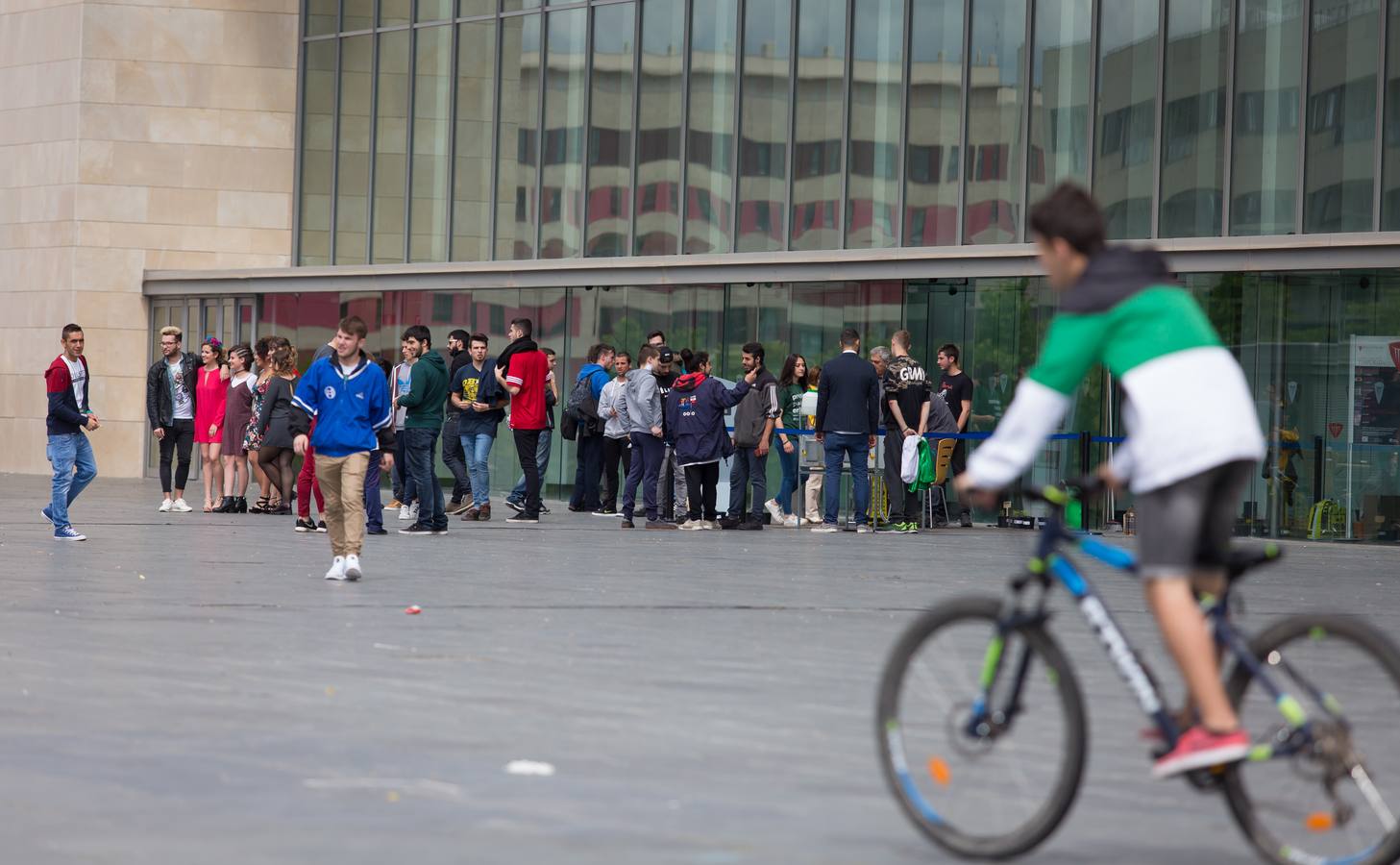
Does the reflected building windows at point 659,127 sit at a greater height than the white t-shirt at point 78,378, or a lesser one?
greater

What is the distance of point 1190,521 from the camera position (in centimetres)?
498

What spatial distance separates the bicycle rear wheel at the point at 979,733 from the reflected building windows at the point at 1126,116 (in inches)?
742

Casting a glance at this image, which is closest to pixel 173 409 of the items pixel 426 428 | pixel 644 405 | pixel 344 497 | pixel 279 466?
pixel 279 466

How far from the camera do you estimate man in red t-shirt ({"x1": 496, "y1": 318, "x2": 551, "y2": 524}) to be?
21.0 m

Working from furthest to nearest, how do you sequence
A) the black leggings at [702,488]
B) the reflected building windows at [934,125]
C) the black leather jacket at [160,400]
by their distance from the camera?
the reflected building windows at [934,125] < the black leather jacket at [160,400] < the black leggings at [702,488]

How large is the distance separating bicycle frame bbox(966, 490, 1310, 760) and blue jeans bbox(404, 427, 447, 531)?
43.1 ft

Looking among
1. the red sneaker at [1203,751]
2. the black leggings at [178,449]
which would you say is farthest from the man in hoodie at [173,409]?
the red sneaker at [1203,751]

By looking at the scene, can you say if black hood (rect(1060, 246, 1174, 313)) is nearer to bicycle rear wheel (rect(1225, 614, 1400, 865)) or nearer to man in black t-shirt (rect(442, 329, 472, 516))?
bicycle rear wheel (rect(1225, 614, 1400, 865))

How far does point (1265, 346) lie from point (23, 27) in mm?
21510

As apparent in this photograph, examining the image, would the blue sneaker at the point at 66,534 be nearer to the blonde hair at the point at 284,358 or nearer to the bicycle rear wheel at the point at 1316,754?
the blonde hair at the point at 284,358

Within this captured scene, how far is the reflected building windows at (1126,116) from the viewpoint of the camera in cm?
2342

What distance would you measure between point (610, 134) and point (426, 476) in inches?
446

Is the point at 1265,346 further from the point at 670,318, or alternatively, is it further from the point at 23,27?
the point at 23,27

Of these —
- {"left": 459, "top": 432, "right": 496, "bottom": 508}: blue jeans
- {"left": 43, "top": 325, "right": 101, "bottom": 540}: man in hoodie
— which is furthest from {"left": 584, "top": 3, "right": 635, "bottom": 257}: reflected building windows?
{"left": 43, "top": 325, "right": 101, "bottom": 540}: man in hoodie
